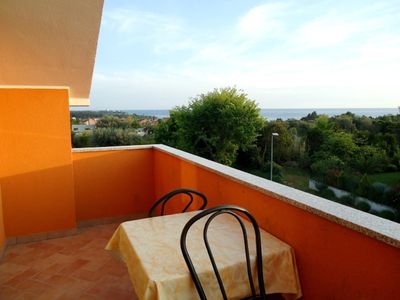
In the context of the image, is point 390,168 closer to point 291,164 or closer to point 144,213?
point 291,164

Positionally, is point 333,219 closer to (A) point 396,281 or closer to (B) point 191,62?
(A) point 396,281

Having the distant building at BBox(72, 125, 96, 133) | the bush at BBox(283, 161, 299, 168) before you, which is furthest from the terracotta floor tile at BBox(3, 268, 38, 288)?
the bush at BBox(283, 161, 299, 168)

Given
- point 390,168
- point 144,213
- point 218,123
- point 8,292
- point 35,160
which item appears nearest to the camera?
point 8,292

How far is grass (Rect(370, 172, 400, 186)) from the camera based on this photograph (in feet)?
37.3

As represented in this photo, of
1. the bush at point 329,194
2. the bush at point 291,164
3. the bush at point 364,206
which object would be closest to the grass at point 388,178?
the bush at point 364,206

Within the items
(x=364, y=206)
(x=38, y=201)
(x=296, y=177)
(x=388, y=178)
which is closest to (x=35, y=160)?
(x=38, y=201)

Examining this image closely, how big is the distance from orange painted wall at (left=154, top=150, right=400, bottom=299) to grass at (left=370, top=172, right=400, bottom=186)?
37.5ft

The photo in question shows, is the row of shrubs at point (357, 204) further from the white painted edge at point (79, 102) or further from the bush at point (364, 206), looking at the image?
the white painted edge at point (79, 102)

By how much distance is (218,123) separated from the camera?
13625mm

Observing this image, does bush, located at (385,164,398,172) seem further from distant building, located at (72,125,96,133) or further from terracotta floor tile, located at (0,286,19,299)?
terracotta floor tile, located at (0,286,19,299)

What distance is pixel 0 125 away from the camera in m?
3.29

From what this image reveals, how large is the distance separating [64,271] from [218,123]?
36.8 ft

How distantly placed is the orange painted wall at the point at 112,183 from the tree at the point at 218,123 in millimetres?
9173

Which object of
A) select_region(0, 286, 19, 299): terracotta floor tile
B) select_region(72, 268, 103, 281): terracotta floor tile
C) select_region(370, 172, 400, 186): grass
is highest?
select_region(72, 268, 103, 281): terracotta floor tile
